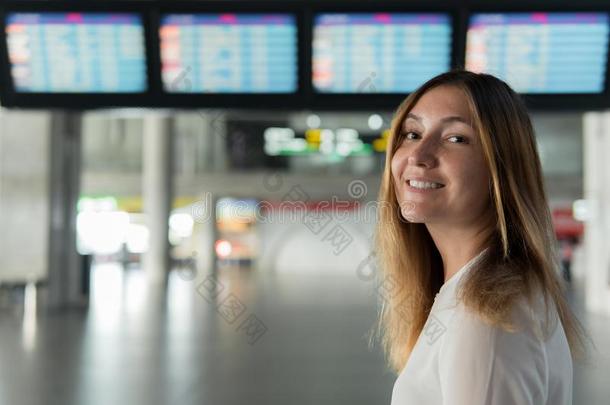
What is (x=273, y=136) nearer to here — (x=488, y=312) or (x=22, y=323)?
(x=22, y=323)

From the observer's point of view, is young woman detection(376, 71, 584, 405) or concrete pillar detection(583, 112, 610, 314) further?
concrete pillar detection(583, 112, 610, 314)

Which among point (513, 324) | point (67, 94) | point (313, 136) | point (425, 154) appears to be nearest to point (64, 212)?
point (67, 94)

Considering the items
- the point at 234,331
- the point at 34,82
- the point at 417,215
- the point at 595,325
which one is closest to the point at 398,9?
the point at 34,82

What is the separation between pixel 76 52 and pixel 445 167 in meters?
4.95

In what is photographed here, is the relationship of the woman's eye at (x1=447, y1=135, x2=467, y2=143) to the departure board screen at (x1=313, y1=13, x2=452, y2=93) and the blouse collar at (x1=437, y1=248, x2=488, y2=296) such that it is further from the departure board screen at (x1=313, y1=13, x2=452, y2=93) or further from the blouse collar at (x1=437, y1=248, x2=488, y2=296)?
the departure board screen at (x1=313, y1=13, x2=452, y2=93)

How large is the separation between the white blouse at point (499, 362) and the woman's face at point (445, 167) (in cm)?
20

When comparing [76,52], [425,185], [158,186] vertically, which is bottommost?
[158,186]

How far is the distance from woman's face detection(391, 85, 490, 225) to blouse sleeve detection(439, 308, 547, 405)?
0.85 ft

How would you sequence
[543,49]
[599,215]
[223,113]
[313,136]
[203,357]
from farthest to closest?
[313,136] → [599,215] → [203,357] → [223,113] → [543,49]

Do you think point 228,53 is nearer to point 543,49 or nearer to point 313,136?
point 543,49

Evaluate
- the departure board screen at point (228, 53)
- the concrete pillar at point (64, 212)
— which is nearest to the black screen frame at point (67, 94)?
the departure board screen at point (228, 53)

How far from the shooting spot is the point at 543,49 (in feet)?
17.4

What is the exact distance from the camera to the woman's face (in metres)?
1.15

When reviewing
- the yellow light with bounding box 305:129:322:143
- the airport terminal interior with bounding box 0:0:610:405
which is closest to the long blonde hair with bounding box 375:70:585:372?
the airport terminal interior with bounding box 0:0:610:405
